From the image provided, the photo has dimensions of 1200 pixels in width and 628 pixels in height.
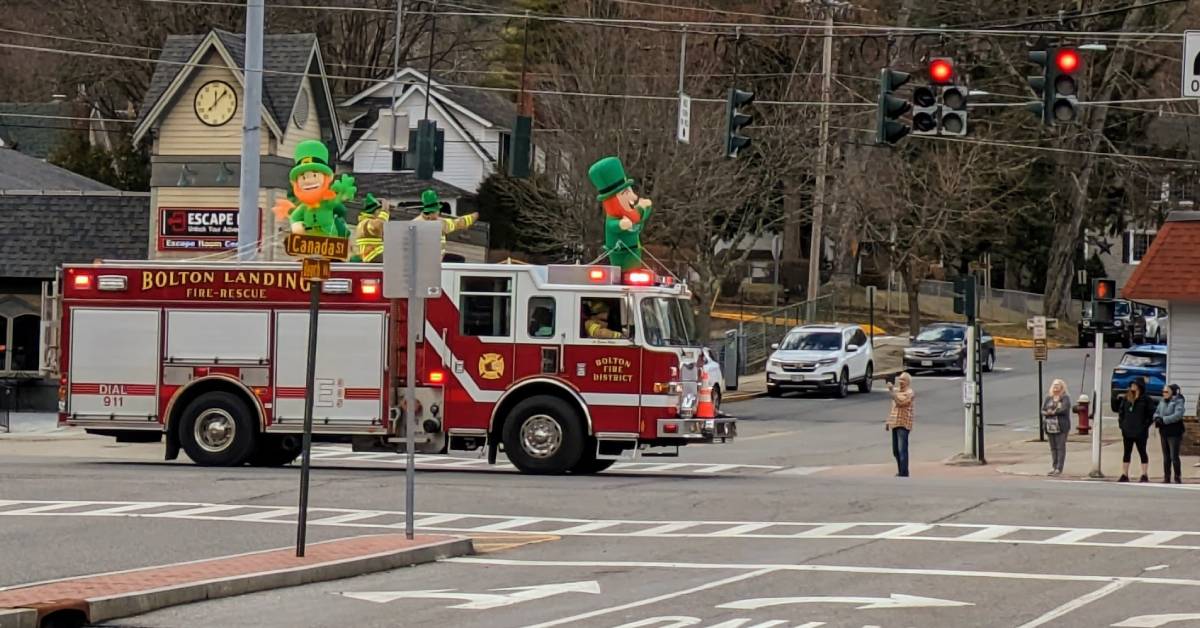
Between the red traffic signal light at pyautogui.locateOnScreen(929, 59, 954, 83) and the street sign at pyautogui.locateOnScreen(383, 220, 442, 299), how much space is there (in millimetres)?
11078

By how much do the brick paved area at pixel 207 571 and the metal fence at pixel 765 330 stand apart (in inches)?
1425

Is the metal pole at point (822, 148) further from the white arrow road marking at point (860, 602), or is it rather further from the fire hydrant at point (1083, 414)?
the white arrow road marking at point (860, 602)

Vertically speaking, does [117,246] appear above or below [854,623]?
above

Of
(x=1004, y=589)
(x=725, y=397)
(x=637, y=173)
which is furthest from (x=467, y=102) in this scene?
(x=1004, y=589)

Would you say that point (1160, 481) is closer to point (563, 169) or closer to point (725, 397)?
point (725, 397)

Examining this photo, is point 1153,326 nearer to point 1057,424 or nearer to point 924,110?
point 1057,424

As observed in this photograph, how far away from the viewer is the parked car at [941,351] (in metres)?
54.8

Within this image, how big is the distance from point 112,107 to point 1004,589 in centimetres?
5921

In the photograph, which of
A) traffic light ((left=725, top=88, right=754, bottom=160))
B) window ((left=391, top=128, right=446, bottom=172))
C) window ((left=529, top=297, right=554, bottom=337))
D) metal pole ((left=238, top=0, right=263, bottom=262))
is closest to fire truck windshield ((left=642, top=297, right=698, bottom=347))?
window ((left=529, top=297, right=554, bottom=337))

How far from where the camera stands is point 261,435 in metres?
26.6

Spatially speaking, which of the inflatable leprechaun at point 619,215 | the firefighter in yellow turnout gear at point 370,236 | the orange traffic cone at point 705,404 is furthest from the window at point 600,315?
the firefighter in yellow turnout gear at point 370,236

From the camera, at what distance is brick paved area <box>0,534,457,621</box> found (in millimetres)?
12867

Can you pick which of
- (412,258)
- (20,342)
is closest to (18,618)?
(412,258)

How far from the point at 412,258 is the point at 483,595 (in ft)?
13.4
